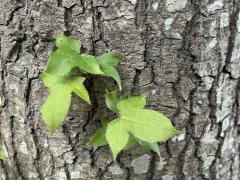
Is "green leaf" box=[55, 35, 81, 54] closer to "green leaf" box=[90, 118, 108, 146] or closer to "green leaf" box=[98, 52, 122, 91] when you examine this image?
"green leaf" box=[98, 52, 122, 91]

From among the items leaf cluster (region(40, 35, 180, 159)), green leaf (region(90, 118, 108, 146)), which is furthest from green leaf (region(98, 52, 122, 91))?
green leaf (region(90, 118, 108, 146))

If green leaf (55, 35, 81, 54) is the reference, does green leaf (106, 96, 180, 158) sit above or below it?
below

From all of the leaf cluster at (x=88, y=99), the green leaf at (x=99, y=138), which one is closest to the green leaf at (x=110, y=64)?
the leaf cluster at (x=88, y=99)

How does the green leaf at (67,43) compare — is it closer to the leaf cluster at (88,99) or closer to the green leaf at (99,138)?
the leaf cluster at (88,99)

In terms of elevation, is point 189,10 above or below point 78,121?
above

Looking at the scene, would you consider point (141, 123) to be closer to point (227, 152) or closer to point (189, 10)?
point (189, 10)

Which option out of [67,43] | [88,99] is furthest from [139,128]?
[67,43]

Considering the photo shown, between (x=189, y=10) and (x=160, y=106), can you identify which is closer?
(x=189, y=10)

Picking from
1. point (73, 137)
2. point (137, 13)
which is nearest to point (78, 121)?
point (73, 137)
